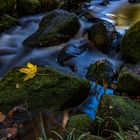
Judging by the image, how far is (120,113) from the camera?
410 centimetres

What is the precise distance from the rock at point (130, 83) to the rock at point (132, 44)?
141cm

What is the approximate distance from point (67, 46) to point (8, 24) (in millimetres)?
2292

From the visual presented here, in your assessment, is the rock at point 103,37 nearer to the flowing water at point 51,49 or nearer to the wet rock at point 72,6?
the flowing water at point 51,49

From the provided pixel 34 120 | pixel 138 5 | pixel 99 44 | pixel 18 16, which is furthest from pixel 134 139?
pixel 138 5

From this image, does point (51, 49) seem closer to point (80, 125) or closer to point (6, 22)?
point (6, 22)

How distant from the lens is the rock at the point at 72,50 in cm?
676

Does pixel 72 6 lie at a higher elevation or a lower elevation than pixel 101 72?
lower

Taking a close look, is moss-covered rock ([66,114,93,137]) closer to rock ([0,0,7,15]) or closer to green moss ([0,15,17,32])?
green moss ([0,15,17,32])

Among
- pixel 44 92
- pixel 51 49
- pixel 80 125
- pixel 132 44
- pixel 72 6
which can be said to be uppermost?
pixel 80 125

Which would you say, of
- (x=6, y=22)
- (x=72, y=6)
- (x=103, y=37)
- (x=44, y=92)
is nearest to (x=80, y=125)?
(x=44, y=92)

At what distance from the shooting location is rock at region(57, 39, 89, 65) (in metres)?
6.76

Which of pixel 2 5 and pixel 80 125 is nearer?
pixel 80 125

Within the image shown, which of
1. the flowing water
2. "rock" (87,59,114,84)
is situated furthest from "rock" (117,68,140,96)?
"rock" (87,59,114,84)

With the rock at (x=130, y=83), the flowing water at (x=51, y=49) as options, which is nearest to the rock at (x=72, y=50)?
the flowing water at (x=51, y=49)
